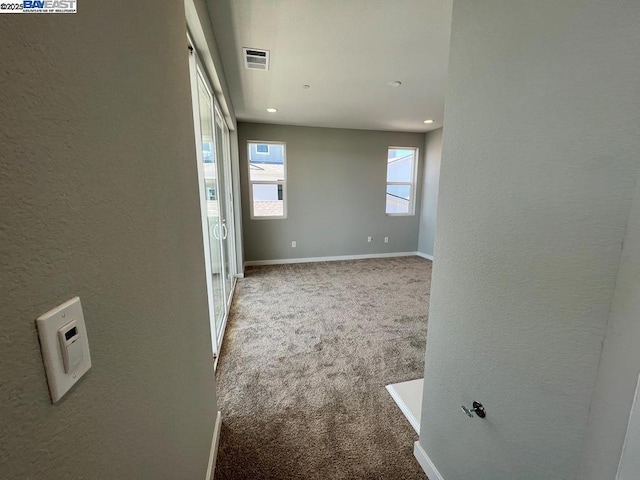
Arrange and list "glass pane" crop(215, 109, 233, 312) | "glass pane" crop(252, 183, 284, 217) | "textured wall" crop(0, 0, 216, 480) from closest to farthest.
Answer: "textured wall" crop(0, 0, 216, 480) → "glass pane" crop(215, 109, 233, 312) → "glass pane" crop(252, 183, 284, 217)

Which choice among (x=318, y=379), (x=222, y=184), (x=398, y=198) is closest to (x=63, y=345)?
(x=318, y=379)

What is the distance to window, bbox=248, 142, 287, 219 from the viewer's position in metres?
4.79

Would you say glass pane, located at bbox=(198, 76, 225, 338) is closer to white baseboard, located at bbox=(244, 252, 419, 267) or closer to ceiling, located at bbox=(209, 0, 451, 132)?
ceiling, located at bbox=(209, 0, 451, 132)

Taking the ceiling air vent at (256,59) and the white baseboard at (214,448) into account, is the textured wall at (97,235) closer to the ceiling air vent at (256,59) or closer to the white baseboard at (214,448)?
the white baseboard at (214,448)

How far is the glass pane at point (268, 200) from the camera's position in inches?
193

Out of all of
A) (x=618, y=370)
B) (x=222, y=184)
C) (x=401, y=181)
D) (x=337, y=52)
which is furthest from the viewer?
(x=401, y=181)

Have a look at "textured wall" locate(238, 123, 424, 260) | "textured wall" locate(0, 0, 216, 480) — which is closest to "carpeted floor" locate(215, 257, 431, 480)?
"textured wall" locate(0, 0, 216, 480)

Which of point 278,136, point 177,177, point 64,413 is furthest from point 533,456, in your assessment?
point 278,136

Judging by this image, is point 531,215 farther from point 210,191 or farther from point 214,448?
point 210,191

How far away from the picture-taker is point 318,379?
1973 millimetres

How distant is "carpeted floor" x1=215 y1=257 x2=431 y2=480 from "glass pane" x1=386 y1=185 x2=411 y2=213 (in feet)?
7.65

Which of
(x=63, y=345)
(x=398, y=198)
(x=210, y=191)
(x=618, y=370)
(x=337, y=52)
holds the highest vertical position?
(x=337, y=52)

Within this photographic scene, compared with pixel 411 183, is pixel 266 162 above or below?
above

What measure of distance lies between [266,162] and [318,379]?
391 cm
